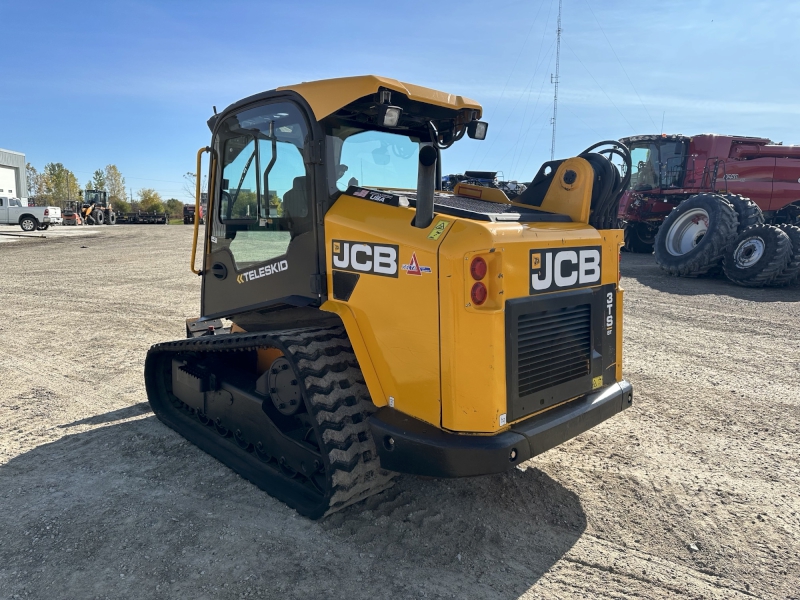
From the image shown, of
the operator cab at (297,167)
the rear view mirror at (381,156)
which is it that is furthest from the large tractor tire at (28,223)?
the rear view mirror at (381,156)

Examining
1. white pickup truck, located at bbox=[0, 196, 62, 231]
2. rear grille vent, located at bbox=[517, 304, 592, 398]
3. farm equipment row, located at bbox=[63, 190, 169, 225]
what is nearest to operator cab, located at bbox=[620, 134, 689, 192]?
rear grille vent, located at bbox=[517, 304, 592, 398]

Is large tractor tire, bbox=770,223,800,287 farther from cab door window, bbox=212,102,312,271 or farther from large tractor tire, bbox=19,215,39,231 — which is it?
large tractor tire, bbox=19,215,39,231

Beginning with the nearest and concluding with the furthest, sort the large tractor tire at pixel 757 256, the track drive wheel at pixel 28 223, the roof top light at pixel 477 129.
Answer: the roof top light at pixel 477 129 < the large tractor tire at pixel 757 256 < the track drive wheel at pixel 28 223

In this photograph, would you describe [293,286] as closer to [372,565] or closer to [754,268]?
[372,565]

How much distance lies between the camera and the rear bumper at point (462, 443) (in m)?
2.82

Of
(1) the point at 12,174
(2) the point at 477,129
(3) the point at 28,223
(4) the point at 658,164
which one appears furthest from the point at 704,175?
(1) the point at 12,174

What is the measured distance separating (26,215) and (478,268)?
121ft

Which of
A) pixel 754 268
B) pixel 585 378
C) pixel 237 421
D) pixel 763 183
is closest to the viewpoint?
pixel 585 378

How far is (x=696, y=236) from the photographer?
12719mm

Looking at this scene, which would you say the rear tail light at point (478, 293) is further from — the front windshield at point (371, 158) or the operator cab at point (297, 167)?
the front windshield at point (371, 158)

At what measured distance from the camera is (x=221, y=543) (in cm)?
309

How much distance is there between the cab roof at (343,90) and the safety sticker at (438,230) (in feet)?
2.76

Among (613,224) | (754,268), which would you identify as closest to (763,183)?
(754,268)

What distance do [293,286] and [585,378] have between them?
1867mm
